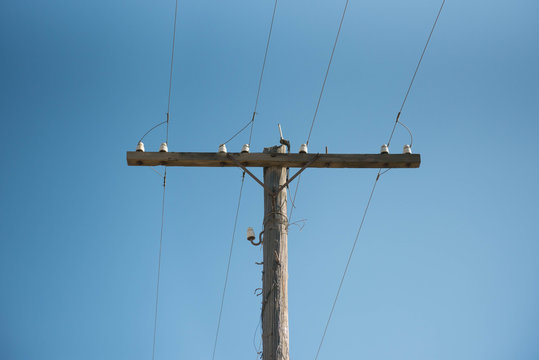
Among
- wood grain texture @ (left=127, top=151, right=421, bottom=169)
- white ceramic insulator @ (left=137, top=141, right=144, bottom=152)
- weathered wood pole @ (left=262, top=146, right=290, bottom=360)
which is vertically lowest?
weathered wood pole @ (left=262, top=146, right=290, bottom=360)

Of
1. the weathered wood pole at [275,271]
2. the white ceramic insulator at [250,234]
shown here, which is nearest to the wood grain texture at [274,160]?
the weathered wood pole at [275,271]

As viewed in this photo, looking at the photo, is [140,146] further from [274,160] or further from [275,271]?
[275,271]

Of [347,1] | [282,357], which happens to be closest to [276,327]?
[282,357]

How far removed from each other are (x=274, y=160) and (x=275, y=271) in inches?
47.8

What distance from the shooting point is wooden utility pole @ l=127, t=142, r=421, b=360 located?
5301 mm

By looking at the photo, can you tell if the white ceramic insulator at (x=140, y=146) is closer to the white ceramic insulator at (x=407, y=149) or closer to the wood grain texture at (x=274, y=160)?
the wood grain texture at (x=274, y=160)

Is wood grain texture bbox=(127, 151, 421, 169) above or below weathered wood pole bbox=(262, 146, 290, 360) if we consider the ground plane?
above

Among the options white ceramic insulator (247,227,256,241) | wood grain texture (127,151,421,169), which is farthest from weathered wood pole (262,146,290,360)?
white ceramic insulator (247,227,256,241)

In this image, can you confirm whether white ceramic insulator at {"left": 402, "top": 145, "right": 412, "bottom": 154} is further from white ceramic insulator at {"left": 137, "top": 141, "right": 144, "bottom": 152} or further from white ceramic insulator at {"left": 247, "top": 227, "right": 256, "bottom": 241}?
white ceramic insulator at {"left": 137, "top": 141, "right": 144, "bottom": 152}

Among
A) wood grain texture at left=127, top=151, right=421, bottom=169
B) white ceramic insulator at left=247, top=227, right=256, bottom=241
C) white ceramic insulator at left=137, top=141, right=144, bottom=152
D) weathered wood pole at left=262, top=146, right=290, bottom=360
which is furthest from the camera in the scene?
white ceramic insulator at left=137, top=141, right=144, bottom=152

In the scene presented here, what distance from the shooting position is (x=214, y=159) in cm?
621

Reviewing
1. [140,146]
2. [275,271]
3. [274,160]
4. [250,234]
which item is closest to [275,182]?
[274,160]

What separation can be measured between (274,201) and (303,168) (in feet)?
1.70

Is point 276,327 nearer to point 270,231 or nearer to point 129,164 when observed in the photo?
point 270,231
